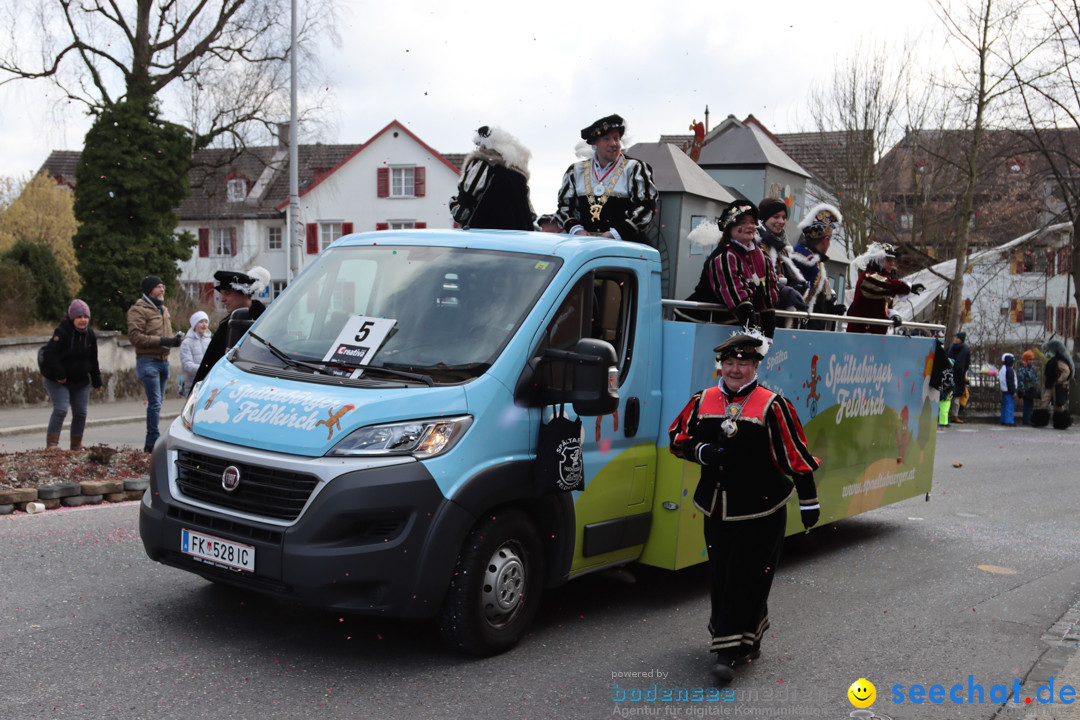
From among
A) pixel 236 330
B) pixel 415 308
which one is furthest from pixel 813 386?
pixel 236 330

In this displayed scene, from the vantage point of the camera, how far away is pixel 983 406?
25.7 meters

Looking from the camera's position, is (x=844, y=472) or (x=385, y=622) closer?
(x=385, y=622)

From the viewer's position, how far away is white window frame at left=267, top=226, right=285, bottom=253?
2200 inches

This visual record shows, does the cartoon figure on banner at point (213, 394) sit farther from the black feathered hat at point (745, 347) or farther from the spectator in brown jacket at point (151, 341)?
the spectator in brown jacket at point (151, 341)

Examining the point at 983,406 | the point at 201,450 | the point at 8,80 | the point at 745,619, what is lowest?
the point at 983,406

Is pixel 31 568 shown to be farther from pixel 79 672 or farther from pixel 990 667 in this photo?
pixel 990 667

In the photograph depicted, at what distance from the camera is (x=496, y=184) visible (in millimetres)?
7590

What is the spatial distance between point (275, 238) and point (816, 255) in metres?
50.0

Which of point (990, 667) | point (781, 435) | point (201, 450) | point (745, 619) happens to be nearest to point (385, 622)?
point (201, 450)

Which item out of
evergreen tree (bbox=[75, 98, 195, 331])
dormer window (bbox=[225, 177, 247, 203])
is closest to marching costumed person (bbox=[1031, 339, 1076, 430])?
evergreen tree (bbox=[75, 98, 195, 331])

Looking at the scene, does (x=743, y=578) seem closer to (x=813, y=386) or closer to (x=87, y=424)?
(x=813, y=386)

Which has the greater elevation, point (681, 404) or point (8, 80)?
point (8, 80)

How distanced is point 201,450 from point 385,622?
4.83 feet

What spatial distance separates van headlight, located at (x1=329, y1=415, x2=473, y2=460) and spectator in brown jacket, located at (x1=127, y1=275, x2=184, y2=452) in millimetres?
7604
